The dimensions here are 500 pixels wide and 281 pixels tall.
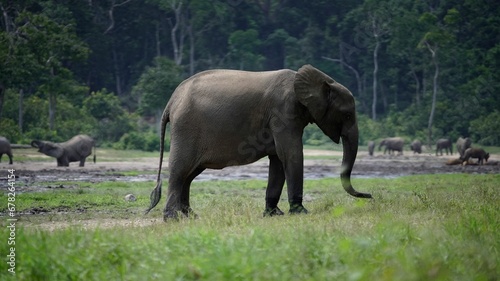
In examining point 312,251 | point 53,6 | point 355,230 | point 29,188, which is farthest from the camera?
point 53,6

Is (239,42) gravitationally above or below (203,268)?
above

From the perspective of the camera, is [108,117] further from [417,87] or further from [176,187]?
[176,187]

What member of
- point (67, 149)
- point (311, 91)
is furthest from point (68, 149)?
point (311, 91)

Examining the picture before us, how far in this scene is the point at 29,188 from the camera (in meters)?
19.8

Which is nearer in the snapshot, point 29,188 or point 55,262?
point 55,262

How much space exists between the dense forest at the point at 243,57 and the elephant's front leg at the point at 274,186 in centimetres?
2727

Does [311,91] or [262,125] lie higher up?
[311,91]

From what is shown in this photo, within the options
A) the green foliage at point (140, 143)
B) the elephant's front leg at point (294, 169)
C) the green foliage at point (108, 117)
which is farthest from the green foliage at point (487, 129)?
the elephant's front leg at point (294, 169)

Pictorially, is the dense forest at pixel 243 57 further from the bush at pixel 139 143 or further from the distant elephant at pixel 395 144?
the distant elephant at pixel 395 144

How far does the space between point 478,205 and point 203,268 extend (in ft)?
17.6

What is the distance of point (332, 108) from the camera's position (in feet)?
40.6

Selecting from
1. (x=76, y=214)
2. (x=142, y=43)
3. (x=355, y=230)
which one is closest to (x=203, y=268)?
(x=355, y=230)

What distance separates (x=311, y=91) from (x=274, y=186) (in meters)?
1.50

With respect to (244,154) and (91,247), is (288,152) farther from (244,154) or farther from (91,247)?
(91,247)
